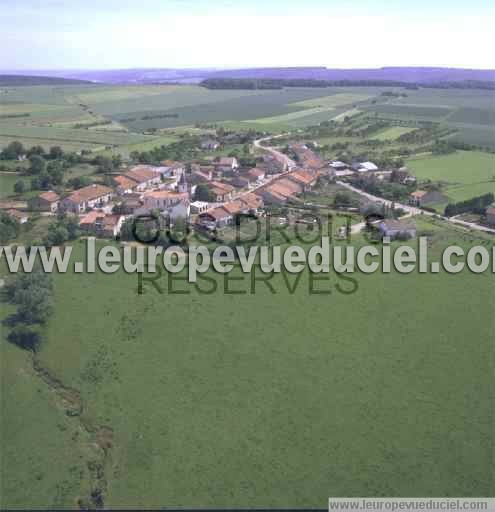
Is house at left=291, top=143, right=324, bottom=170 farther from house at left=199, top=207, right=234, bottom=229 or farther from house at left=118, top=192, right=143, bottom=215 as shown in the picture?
house at left=118, top=192, right=143, bottom=215

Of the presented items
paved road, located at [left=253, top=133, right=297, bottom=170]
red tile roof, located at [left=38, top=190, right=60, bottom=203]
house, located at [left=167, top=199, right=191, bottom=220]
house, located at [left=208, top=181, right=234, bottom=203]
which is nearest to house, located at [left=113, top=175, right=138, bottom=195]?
red tile roof, located at [left=38, top=190, right=60, bottom=203]

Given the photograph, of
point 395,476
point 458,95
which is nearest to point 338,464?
point 395,476

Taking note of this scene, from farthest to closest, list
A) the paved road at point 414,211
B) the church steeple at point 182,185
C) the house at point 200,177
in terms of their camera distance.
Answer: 1. the house at point 200,177
2. the church steeple at point 182,185
3. the paved road at point 414,211

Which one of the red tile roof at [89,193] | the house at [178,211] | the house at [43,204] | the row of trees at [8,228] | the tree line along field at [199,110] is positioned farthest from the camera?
the tree line along field at [199,110]

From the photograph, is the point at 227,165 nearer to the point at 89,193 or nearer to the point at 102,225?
the point at 89,193

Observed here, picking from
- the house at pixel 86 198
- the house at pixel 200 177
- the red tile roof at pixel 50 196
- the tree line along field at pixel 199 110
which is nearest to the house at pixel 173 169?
the house at pixel 200 177

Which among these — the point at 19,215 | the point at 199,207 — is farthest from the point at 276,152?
the point at 19,215

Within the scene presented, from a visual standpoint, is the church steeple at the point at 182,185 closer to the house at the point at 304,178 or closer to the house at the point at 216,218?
the house at the point at 304,178
